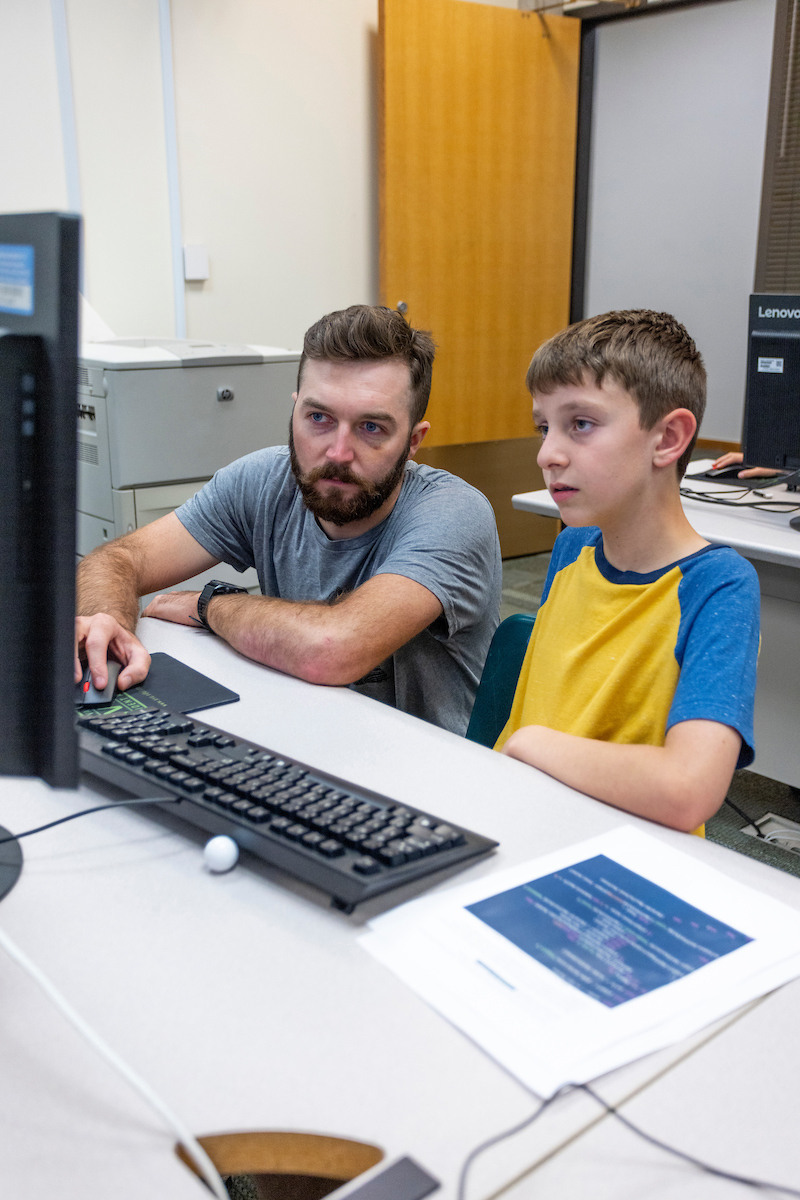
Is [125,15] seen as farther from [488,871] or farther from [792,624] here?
[488,871]

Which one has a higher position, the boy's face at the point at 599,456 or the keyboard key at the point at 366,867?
the boy's face at the point at 599,456

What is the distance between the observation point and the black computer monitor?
1.80 feet

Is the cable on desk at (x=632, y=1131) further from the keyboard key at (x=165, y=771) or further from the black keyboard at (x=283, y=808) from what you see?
the keyboard key at (x=165, y=771)

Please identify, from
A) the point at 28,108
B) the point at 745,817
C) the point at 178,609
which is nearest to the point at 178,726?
the point at 178,609

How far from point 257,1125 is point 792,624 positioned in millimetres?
1777

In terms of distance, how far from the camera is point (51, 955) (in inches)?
26.3

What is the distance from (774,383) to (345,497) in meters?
1.25

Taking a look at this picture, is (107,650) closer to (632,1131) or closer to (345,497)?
(345,497)

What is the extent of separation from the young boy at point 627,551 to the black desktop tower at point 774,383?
107cm

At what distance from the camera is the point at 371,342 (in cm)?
139

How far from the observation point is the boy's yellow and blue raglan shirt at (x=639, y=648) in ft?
3.10

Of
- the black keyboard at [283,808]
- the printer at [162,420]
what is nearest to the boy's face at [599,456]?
the black keyboard at [283,808]

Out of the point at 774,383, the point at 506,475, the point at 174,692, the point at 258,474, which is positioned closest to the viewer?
the point at 174,692

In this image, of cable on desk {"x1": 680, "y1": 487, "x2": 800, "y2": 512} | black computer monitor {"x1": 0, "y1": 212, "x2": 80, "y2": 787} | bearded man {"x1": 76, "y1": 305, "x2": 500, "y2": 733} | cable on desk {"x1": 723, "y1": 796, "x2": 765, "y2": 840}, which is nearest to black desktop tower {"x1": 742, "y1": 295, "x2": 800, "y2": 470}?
cable on desk {"x1": 680, "y1": 487, "x2": 800, "y2": 512}
